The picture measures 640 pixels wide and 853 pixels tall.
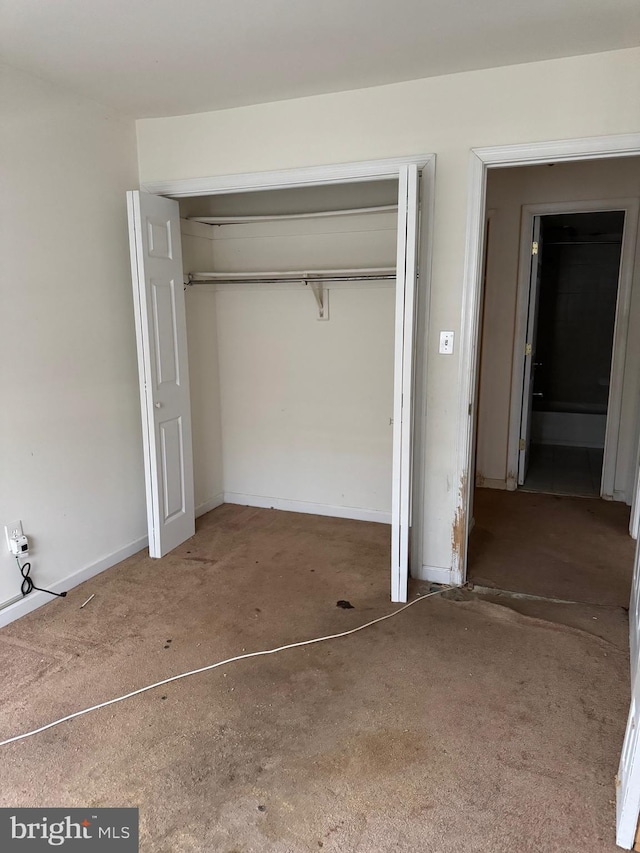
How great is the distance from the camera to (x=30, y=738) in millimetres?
1985

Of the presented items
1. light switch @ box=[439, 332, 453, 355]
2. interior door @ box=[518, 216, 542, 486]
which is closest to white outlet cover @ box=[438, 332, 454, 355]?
light switch @ box=[439, 332, 453, 355]

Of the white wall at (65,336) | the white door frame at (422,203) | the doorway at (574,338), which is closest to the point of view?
the white wall at (65,336)

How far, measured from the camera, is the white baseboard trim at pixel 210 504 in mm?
4075

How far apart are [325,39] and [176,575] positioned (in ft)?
8.75

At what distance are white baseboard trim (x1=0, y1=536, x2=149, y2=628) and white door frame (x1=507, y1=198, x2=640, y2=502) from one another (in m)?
2.93

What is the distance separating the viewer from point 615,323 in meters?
4.17

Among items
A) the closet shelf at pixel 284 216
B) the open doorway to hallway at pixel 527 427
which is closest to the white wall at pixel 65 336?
the closet shelf at pixel 284 216

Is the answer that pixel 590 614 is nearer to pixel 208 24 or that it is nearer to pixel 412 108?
pixel 412 108

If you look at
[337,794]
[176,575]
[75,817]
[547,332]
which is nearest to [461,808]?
[337,794]

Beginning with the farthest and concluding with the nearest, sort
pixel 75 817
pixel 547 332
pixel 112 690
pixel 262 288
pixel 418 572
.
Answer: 1. pixel 547 332
2. pixel 262 288
3. pixel 418 572
4. pixel 112 690
5. pixel 75 817

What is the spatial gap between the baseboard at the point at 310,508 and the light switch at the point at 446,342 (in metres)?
1.41

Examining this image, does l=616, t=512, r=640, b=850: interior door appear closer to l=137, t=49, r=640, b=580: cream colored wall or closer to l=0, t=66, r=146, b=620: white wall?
l=137, t=49, r=640, b=580: cream colored wall

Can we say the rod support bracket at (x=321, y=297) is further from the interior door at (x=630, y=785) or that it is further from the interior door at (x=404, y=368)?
the interior door at (x=630, y=785)

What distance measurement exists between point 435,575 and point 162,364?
194 centimetres
